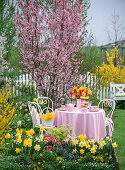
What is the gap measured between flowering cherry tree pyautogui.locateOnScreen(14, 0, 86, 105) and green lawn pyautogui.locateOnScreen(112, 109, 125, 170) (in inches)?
75.6

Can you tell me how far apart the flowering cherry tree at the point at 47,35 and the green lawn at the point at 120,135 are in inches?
75.6

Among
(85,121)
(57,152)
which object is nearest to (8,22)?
(85,121)

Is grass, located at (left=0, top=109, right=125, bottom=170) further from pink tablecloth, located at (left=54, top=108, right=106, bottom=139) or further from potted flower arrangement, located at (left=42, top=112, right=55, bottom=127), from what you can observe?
potted flower arrangement, located at (left=42, top=112, right=55, bottom=127)

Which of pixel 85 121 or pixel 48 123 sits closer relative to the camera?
pixel 85 121

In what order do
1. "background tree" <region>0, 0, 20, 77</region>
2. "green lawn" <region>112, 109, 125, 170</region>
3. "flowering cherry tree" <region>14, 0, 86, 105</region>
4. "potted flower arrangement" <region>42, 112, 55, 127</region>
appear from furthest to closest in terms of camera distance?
"background tree" <region>0, 0, 20, 77</region>, "flowering cherry tree" <region>14, 0, 86, 105</region>, "potted flower arrangement" <region>42, 112, 55, 127</region>, "green lawn" <region>112, 109, 125, 170</region>

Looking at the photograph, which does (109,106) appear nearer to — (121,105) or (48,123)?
(48,123)

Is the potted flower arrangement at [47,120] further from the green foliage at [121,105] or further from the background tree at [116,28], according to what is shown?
the background tree at [116,28]

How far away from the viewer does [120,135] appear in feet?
20.1

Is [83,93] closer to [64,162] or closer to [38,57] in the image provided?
[38,57]

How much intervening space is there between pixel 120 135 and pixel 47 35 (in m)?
3.01

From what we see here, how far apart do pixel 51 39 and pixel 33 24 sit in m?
0.52

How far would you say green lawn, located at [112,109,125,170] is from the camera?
175 inches

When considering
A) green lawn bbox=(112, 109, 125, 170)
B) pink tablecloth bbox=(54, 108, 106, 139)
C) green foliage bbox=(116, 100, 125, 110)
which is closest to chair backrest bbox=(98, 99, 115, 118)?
green lawn bbox=(112, 109, 125, 170)

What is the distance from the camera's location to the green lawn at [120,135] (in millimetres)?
4439
